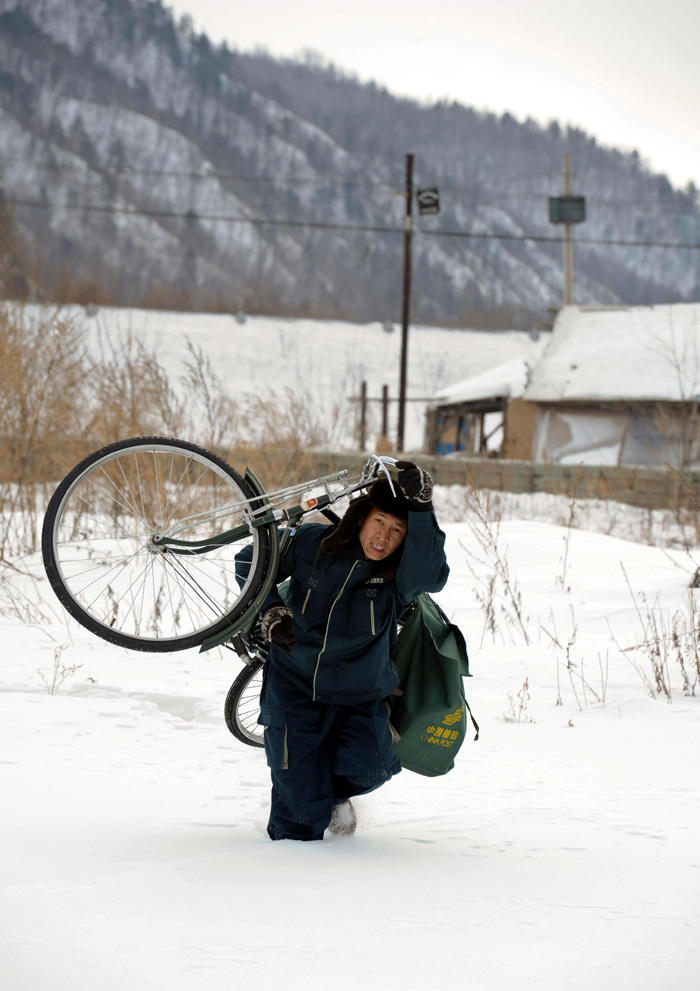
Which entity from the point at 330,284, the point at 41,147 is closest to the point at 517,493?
the point at 330,284

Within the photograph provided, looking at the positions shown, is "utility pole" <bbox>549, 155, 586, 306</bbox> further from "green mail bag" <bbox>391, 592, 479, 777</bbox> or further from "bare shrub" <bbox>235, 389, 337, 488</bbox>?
"green mail bag" <bbox>391, 592, 479, 777</bbox>

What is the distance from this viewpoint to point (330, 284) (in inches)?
3386

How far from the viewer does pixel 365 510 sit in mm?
3021

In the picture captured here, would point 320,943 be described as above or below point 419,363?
below

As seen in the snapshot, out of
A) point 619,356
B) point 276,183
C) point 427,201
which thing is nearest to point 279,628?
point 427,201

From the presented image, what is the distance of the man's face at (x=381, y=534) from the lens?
2.98 metres

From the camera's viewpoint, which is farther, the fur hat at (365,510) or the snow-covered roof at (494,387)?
the snow-covered roof at (494,387)

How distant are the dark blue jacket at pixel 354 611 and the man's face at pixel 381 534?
4 cm

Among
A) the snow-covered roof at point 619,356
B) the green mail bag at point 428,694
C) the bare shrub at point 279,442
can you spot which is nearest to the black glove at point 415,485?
the green mail bag at point 428,694

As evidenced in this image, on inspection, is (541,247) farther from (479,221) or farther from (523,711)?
(523,711)

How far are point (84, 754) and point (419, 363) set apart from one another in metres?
38.4

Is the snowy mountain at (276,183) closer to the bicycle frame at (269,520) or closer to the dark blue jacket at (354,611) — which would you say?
the bicycle frame at (269,520)

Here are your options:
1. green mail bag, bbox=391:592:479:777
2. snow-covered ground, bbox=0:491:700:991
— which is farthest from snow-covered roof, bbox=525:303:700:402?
green mail bag, bbox=391:592:479:777

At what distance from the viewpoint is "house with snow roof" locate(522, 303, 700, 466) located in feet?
64.4
